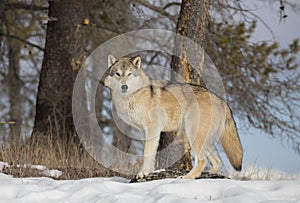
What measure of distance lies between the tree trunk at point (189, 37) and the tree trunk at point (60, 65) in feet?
11.5

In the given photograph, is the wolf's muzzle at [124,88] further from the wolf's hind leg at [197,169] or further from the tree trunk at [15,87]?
the tree trunk at [15,87]

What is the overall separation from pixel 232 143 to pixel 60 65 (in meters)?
6.25

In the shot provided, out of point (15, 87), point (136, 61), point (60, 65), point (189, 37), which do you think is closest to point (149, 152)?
point (136, 61)

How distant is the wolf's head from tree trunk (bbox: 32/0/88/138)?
527 centimetres

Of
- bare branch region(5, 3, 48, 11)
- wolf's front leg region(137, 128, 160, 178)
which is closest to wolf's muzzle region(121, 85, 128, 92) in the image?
wolf's front leg region(137, 128, 160, 178)

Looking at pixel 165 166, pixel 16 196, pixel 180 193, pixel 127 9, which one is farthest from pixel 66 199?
pixel 127 9

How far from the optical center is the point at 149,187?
577 centimetres

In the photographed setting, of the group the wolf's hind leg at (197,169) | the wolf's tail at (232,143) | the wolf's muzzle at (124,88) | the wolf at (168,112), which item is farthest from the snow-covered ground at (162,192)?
the wolf's muzzle at (124,88)

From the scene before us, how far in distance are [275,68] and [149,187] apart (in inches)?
324

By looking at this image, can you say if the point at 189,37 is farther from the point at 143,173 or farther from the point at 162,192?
the point at 162,192

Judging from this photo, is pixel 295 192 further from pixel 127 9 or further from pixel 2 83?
pixel 2 83

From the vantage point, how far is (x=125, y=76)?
6426 mm

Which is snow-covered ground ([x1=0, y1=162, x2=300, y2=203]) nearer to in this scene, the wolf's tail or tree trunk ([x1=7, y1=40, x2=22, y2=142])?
the wolf's tail

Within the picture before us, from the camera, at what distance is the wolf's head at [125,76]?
Answer: 21.1 ft
